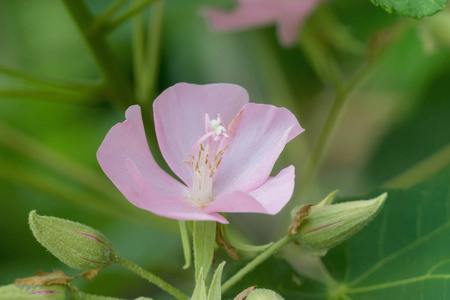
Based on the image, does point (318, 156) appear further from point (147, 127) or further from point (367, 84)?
point (367, 84)

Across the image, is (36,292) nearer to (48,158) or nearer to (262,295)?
(262,295)

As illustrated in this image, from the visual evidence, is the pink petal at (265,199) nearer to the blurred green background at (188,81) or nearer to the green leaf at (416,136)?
the blurred green background at (188,81)

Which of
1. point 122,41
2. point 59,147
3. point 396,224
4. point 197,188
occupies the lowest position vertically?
point 396,224

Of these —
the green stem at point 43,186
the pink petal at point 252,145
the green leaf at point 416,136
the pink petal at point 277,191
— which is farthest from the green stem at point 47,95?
the green leaf at point 416,136

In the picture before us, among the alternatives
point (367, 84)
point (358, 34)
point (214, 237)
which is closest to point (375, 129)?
point (367, 84)

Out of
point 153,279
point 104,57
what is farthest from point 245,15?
point 153,279

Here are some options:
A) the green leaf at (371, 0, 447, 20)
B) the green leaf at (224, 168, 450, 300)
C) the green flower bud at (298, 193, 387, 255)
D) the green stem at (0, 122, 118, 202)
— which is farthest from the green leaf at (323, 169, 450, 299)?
the green stem at (0, 122, 118, 202)
